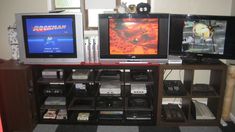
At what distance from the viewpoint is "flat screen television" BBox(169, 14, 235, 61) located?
289 centimetres

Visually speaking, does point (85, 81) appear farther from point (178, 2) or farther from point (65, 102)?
point (178, 2)

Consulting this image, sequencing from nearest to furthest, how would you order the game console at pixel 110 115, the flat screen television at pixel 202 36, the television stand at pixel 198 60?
the flat screen television at pixel 202 36 → the television stand at pixel 198 60 → the game console at pixel 110 115

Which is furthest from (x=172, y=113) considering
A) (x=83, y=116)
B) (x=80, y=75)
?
(x=80, y=75)

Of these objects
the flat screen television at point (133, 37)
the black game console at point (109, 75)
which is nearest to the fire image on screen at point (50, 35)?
the flat screen television at point (133, 37)

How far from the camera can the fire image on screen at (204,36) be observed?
2.92 metres

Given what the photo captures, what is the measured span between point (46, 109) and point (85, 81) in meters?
0.71

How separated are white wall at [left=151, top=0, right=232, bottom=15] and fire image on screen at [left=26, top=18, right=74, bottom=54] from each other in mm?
1198

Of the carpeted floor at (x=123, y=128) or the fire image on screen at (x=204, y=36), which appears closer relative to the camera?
the fire image on screen at (x=204, y=36)

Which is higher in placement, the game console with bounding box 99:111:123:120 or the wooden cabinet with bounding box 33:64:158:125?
the wooden cabinet with bounding box 33:64:158:125

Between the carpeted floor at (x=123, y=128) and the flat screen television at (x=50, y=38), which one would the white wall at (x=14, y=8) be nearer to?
the flat screen television at (x=50, y=38)

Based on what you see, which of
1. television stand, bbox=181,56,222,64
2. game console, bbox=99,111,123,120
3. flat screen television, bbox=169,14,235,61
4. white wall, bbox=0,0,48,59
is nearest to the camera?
flat screen television, bbox=169,14,235,61

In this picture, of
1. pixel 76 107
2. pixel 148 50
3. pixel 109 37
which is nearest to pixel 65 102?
pixel 76 107

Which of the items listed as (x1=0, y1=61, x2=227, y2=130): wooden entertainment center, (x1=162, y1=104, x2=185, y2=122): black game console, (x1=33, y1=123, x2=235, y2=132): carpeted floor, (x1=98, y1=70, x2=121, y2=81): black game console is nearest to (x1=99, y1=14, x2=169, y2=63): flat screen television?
(x1=0, y1=61, x2=227, y2=130): wooden entertainment center

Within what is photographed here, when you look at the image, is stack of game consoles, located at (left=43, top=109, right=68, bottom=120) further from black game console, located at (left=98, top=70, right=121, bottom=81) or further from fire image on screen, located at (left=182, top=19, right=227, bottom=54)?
fire image on screen, located at (left=182, top=19, right=227, bottom=54)
